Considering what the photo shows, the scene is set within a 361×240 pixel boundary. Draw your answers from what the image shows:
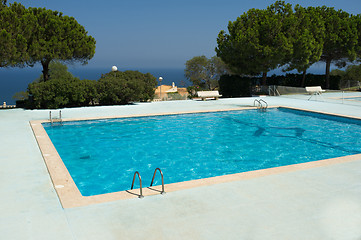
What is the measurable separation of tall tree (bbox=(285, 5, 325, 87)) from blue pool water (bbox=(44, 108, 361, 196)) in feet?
39.5

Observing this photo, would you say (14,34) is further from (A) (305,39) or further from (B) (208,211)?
(A) (305,39)

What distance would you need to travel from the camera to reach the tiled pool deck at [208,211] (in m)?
4.46

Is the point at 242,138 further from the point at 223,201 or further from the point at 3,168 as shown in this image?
the point at 3,168

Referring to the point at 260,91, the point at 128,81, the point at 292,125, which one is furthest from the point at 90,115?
the point at 260,91

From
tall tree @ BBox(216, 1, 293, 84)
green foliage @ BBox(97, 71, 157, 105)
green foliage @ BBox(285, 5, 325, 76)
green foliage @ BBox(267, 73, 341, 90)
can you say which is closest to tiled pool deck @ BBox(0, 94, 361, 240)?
green foliage @ BBox(97, 71, 157, 105)

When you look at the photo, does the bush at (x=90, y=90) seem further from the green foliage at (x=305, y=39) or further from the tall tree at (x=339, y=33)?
the tall tree at (x=339, y=33)

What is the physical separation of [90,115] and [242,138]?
7.14 m

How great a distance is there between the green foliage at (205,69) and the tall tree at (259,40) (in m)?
14.0

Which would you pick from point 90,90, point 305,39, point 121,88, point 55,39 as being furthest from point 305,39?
point 55,39

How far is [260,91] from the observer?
2755 centimetres

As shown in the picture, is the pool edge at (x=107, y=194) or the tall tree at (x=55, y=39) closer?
the pool edge at (x=107, y=194)

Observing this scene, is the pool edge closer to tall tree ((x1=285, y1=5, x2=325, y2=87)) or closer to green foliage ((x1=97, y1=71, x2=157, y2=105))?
green foliage ((x1=97, y1=71, x2=157, y2=105))

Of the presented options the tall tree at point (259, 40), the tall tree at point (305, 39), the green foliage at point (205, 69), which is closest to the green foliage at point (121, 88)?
the tall tree at point (259, 40)

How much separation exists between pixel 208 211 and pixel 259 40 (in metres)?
23.6
